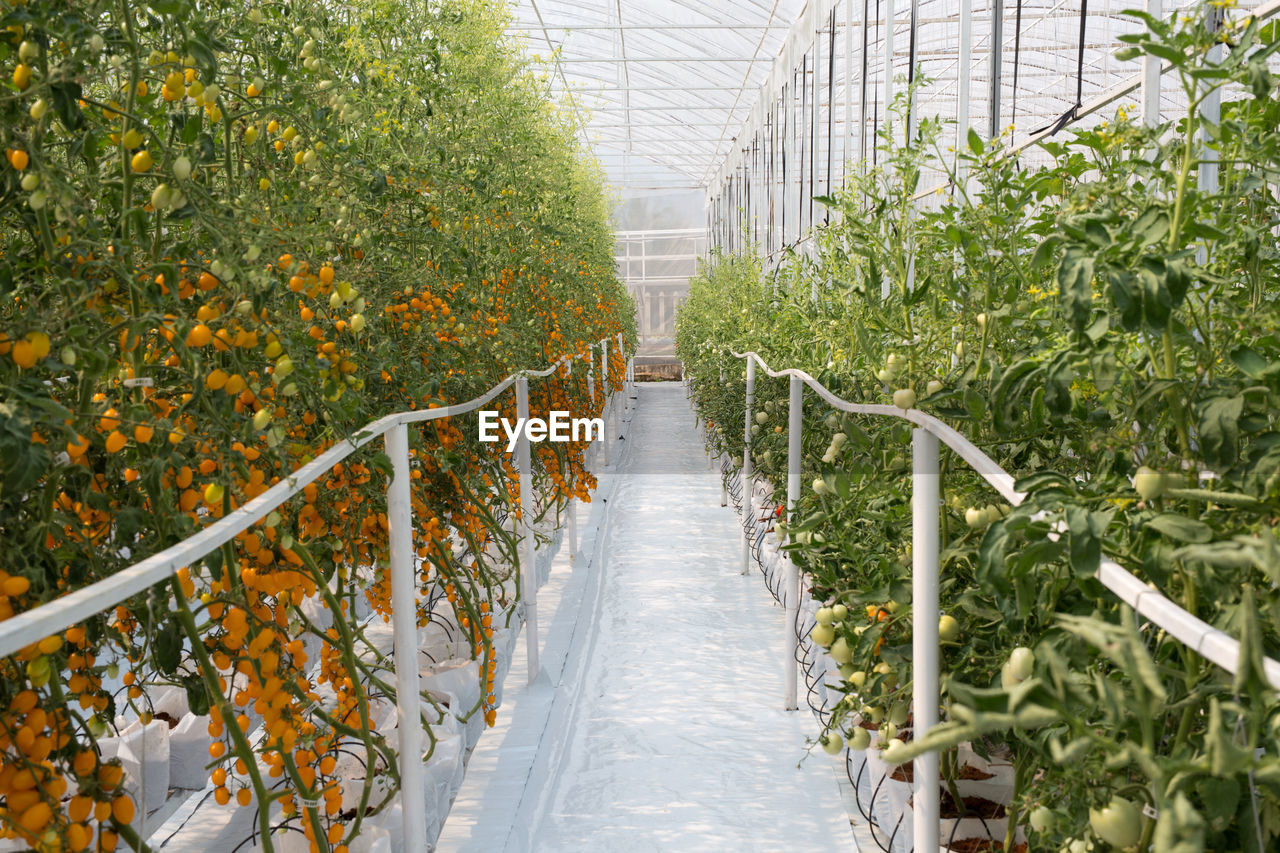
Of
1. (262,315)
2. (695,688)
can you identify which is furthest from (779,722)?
(262,315)

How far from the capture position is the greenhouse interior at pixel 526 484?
73cm

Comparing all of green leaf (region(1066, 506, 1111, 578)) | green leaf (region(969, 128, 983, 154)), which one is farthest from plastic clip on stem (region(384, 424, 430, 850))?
green leaf (region(1066, 506, 1111, 578))

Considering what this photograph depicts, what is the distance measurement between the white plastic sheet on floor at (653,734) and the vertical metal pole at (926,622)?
845mm

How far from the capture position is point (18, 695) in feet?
2.61

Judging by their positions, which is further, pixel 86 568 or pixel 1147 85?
pixel 1147 85

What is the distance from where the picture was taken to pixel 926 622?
1248 mm

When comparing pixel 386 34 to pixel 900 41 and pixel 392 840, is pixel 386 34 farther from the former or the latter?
pixel 900 41

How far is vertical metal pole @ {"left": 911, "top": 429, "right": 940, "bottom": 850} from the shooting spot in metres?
1.24

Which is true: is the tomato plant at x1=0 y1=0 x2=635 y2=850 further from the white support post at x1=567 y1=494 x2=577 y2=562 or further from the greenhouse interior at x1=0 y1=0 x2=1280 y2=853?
the white support post at x1=567 y1=494 x2=577 y2=562

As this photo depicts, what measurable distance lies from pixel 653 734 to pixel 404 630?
122 centimetres

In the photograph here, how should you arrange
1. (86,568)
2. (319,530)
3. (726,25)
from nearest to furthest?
1. (86,568)
2. (319,530)
3. (726,25)

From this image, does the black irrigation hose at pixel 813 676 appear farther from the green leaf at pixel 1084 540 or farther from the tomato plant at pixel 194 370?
the tomato plant at pixel 194 370

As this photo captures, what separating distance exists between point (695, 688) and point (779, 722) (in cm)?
32

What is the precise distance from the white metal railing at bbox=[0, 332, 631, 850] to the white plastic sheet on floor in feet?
0.99
